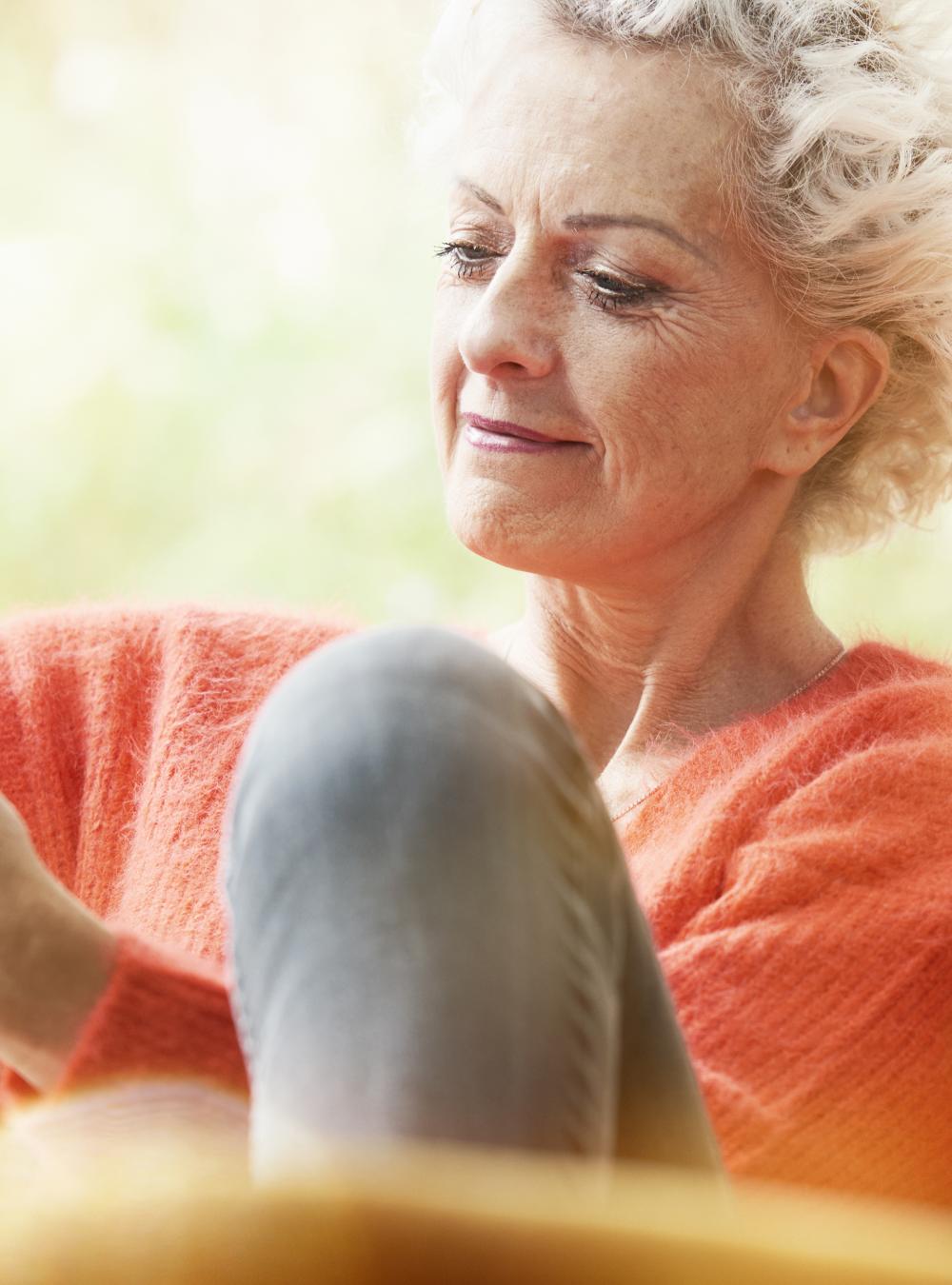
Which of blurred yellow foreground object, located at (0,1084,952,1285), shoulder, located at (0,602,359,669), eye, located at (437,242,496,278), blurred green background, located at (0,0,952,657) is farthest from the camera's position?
blurred green background, located at (0,0,952,657)

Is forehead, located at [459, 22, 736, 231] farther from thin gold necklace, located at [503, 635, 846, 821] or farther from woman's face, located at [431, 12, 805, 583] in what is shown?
thin gold necklace, located at [503, 635, 846, 821]

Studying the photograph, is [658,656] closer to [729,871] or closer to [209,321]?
[729,871]

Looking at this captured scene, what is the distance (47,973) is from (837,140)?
95 centimetres

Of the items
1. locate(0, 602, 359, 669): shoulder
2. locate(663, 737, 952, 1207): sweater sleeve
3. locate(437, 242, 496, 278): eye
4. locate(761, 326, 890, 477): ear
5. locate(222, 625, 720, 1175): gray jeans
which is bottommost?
locate(663, 737, 952, 1207): sweater sleeve

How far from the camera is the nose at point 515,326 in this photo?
4.22ft

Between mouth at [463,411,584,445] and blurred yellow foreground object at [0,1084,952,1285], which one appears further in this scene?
mouth at [463,411,584,445]

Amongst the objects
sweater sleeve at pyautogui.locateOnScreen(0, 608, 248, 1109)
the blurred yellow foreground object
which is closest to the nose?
sweater sleeve at pyautogui.locateOnScreen(0, 608, 248, 1109)

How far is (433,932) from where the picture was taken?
2.13 ft

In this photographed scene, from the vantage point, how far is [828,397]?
4.62ft

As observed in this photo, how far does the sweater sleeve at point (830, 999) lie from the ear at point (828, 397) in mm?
357

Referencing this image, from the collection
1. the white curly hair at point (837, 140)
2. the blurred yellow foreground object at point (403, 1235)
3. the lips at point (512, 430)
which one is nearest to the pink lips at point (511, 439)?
the lips at point (512, 430)

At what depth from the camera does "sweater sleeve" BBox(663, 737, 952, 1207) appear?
1031 millimetres

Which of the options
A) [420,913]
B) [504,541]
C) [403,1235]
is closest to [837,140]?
[504,541]

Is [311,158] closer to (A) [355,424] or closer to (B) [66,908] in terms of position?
(A) [355,424]
